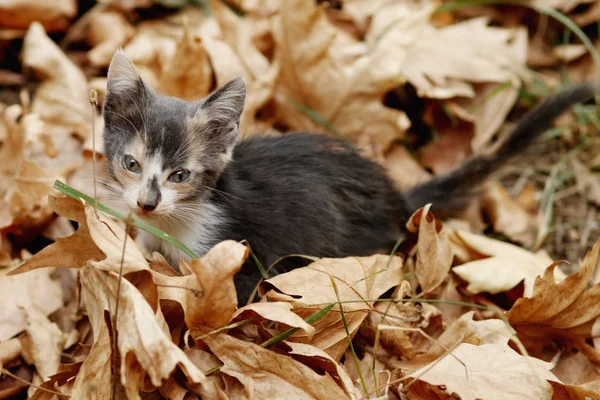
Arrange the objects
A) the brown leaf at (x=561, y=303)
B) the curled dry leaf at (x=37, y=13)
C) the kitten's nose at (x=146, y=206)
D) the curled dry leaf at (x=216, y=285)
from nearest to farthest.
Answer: the curled dry leaf at (x=216, y=285), the kitten's nose at (x=146, y=206), the brown leaf at (x=561, y=303), the curled dry leaf at (x=37, y=13)

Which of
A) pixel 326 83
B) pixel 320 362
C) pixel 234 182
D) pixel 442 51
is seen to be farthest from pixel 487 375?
pixel 442 51

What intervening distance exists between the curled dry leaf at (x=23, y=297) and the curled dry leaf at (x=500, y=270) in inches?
67.2

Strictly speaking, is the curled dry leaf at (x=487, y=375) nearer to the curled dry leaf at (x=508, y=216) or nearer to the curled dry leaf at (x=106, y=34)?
the curled dry leaf at (x=508, y=216)

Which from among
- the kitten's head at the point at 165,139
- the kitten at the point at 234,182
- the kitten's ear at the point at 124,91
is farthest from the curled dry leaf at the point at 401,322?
the kitten's ear at the point at 124,91

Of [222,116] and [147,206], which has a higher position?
[222,116]

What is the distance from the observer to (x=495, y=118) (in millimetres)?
3906

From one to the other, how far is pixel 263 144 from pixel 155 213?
0.74 m

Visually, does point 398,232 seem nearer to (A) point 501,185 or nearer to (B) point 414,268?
(B) point 414,268

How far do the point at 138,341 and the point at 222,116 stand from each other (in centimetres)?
102

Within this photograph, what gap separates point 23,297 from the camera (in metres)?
2.77

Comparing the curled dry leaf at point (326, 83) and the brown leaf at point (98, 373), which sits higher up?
the curled dry leaf at point (326, 83)

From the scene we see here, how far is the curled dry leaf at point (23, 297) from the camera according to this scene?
267 cm

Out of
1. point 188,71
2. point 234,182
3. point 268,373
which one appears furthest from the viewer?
point 188,71

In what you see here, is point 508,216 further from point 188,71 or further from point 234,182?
point 188,71
